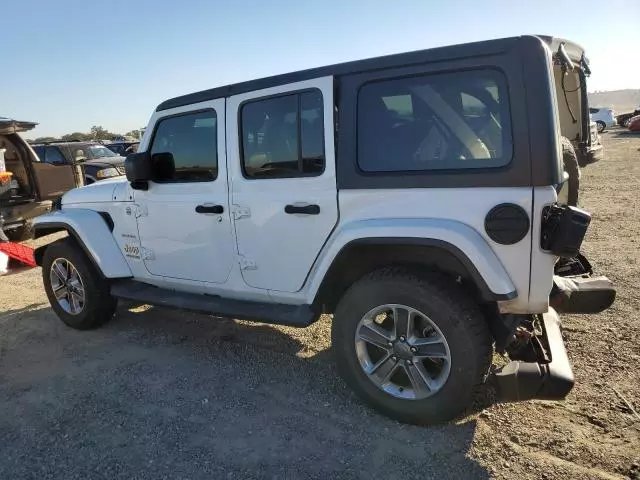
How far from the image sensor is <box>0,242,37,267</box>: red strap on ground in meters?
6.47

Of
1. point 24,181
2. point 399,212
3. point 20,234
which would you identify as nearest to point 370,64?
point 399,212

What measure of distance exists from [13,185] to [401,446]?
29.2 feet

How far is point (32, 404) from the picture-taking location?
3.44 m

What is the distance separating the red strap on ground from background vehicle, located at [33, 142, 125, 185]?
525cm

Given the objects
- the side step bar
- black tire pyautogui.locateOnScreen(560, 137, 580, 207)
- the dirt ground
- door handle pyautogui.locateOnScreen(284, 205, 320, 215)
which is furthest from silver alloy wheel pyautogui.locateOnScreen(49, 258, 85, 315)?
black tire pyautogui.locateOnScreen(560, 137, 580, 207)

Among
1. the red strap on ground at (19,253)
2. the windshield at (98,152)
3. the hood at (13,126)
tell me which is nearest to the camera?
the red strap on ground at (19,253)

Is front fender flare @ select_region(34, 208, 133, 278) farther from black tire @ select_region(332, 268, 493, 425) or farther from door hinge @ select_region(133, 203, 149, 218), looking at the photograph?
black tire @ select_region(332, 268, 493, 425)

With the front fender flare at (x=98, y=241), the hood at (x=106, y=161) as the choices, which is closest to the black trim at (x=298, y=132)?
the front fender flare at (x=98, y=241)

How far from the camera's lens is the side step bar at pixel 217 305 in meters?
3.29

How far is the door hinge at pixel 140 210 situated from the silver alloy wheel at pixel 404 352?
218 cm

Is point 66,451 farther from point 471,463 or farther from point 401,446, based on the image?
point 471,463

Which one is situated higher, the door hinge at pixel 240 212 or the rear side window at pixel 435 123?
the rear side window at pixel 435 123

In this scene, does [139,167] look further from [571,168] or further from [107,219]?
[571,168]

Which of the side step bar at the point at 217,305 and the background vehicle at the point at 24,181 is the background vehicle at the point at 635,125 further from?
the side step bar at the point at 217,305
